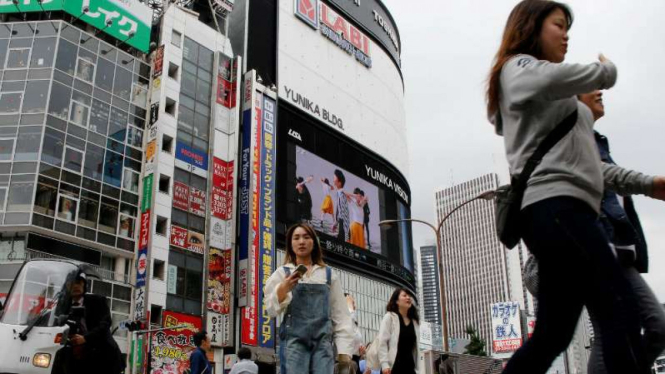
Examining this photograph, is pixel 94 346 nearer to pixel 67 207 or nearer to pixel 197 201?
pixel 67 207

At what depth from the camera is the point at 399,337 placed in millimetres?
7406

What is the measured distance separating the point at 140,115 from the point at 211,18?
996 cm

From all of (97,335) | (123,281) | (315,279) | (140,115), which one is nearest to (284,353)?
(315,279)

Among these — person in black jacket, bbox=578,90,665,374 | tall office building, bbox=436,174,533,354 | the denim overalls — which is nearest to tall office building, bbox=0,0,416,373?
the denim overalls

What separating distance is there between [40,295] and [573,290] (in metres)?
8.65

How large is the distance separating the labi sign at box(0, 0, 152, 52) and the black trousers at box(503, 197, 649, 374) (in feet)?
116

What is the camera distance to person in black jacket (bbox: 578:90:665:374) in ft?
9.56

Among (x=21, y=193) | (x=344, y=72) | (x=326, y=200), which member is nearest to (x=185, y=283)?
(x=21, y=193)

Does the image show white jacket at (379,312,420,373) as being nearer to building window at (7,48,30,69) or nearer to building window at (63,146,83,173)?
building window at (63,146,83,173)

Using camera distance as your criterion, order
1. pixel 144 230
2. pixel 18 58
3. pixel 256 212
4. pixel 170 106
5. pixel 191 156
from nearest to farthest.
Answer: pixel 18 58 → pixel 144 230 → pixel 256 212 → pixel 191 156 → pixel 170 106

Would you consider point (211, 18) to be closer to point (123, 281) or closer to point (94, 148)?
point (94, 148)

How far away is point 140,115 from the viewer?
36031 millimetres

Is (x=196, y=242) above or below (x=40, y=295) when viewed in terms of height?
above

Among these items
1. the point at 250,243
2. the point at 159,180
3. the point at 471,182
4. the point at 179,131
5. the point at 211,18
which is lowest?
the point at 250,243
